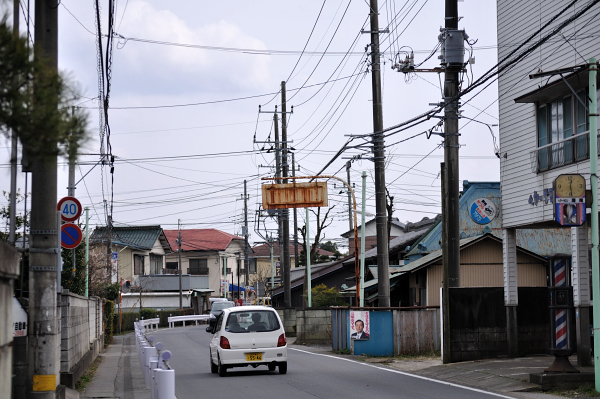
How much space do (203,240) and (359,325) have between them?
64.8 meters

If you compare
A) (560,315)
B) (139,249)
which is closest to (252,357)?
(560,315)

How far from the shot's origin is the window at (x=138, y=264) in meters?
67.9

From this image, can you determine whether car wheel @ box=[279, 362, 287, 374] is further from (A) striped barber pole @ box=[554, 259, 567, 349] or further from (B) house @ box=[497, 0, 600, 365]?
(A) striped barber pole @ box=[554, 259, 567, 349]

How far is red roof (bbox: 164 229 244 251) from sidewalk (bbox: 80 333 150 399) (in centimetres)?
5819

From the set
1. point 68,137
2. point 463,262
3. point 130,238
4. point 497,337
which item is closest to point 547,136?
point 497,337

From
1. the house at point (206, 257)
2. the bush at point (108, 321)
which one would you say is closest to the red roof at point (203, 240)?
the house at point (206, 257)

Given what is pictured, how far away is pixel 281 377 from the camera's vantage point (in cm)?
1742

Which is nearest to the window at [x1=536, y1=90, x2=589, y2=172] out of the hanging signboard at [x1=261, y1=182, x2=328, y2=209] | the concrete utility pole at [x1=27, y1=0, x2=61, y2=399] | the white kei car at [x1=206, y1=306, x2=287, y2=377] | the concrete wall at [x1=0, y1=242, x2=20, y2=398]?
the white kei car at [x1=206, y1=306, x2=287, y2=377]

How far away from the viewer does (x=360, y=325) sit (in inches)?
923

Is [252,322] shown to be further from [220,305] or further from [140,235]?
[140,235]

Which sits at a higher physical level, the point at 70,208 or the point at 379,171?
the point at 379,171

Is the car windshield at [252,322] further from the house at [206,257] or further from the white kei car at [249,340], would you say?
the house at [206,257]

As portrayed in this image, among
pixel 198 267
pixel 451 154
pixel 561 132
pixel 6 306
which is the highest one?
pixel 561 132

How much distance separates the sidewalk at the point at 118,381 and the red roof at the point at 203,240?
191 feet
